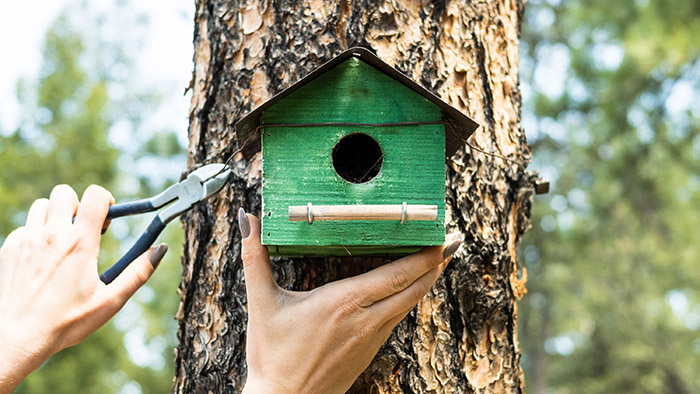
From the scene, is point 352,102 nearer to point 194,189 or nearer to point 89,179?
point 194,189

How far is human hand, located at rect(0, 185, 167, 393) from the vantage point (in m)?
1.38

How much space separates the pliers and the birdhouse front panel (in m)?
0.27

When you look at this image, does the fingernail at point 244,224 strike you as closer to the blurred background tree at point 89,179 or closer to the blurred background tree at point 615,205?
the blurred background tree at point 615,205

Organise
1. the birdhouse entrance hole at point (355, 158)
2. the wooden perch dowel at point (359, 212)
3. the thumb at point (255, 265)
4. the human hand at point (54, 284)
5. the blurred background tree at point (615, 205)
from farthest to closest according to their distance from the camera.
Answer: the blurred background tree at point (615, 205) → the birdhouse entrance hole at point (355, 158) → the human hand at point (54, 284) → the thumb at point (255, 265) → the wooden perch dowel at point (359, 212)

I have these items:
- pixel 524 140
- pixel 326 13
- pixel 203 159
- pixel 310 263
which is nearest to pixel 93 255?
pixel 203 159

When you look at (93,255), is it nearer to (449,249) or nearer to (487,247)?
(449,249)

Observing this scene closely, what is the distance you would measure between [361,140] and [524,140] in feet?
1.90

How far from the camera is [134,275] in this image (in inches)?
58.7

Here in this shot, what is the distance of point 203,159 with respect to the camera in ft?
5.59

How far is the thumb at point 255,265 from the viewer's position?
1.28 m

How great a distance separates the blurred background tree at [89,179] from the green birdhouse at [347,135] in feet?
23.3

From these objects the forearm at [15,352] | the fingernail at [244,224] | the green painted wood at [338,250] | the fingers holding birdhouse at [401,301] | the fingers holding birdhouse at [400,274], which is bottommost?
the forearm at [15,352]

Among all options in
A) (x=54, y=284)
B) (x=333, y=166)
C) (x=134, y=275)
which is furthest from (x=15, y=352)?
(x=333, y=166)

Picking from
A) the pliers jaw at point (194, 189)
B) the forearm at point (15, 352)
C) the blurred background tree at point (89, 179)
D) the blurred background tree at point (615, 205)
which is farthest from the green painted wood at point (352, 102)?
Result: the blurred background tree at point (89, 179)
